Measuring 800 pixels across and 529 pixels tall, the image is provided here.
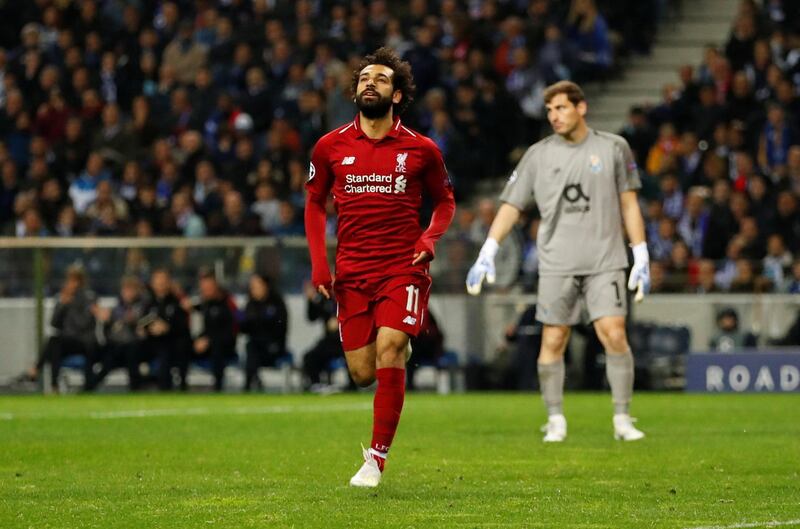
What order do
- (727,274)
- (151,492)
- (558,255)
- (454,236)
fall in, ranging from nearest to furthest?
1. (151,492)
2. (558,255)
3. (727,274)
4. (454,236)

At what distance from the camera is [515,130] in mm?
24453

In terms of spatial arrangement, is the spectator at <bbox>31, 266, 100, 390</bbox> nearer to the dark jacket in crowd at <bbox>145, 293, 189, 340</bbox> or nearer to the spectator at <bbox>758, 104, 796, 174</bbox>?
the dark jacket in crowd at <bbox>145, 293, 189, 340</bbox>

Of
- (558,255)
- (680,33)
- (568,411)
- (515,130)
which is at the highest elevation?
(680,33)

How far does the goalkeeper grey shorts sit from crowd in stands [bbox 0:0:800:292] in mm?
8375

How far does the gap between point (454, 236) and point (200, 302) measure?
10.7 feet

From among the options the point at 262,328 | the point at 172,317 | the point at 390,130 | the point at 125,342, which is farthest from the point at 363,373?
the point at 125,342

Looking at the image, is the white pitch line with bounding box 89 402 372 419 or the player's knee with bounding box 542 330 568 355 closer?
the player's knee with bounding box 542 330 568 355

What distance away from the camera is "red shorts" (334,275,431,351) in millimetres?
8672

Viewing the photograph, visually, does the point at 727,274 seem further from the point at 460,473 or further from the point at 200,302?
the point at 460,473

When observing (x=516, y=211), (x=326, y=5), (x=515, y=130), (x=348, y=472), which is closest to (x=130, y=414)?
(x=516, y=211)

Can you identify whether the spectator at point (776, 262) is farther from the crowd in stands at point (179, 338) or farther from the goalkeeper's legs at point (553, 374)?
the goalkeeper's legs at point (553, 374)

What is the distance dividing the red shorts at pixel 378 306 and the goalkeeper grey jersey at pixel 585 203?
3.00 m

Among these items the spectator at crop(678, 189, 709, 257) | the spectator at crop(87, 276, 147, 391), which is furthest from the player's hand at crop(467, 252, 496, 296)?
the spectator at crop(87, 276, 147, 391)

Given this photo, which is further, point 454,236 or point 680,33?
point 680,33
